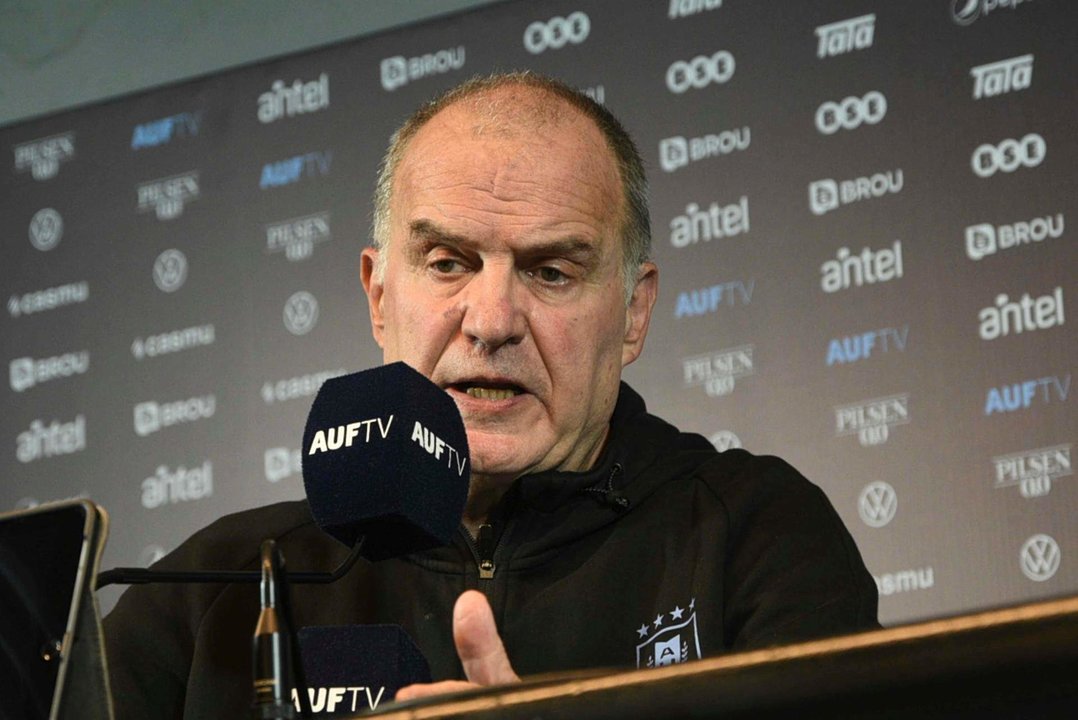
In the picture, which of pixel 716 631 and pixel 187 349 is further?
pixel 187 349

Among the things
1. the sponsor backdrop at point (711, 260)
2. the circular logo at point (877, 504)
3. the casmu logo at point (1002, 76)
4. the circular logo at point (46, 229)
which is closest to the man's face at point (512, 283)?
the sponsor backdrop at point (711, 260)

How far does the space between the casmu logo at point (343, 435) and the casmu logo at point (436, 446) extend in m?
0.03

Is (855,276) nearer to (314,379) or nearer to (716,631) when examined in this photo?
(314,379)

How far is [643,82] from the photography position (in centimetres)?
333

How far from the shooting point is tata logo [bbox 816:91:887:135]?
308 centimetres

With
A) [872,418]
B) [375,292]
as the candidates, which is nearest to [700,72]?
[872,418]

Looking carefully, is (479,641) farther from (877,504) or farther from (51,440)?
(51,440)

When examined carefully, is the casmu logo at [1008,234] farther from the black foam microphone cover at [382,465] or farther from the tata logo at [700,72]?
the black foam microphone cover at [382,465]

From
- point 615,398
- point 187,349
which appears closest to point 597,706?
point 615,398

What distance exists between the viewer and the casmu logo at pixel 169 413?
3584mm

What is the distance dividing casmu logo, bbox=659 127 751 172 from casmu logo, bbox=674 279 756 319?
0.88ft

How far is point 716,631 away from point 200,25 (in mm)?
2686

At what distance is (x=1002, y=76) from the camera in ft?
9.79

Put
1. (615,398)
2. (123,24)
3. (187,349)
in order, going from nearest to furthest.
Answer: (615,398) → (187,349) → (123,24)
